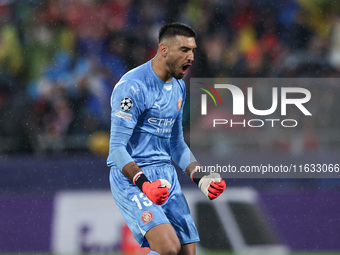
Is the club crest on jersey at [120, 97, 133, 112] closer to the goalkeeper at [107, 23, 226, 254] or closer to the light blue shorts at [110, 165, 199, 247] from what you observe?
the goalkeeper at [107, 23, 226, 254]

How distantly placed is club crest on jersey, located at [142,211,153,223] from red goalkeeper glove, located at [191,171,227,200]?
452mm

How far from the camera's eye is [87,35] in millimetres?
9547

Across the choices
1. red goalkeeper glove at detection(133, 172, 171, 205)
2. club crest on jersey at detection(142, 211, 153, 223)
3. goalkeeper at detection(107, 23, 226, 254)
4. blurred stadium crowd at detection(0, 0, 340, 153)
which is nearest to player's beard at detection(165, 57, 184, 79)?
goalkeeper at detection(107, 23, 226, 254)

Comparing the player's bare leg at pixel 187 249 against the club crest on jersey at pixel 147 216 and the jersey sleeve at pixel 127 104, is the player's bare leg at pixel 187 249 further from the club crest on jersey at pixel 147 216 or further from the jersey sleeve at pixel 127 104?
the jersey sleeve at pixel 127 104

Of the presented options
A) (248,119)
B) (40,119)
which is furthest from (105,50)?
(248,119)

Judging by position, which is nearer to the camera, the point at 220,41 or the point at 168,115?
the point at 168,115

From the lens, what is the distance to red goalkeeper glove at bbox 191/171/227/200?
181 inches

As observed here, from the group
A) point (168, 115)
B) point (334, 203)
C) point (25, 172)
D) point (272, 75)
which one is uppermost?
point (168, 115)

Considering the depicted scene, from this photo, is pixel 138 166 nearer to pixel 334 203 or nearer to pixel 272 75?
pixel 334 203

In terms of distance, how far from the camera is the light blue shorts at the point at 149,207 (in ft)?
14.6

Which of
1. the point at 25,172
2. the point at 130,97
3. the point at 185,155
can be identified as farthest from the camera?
the point at 25,172

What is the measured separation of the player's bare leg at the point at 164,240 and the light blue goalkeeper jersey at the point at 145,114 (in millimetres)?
510

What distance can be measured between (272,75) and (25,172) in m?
3.36

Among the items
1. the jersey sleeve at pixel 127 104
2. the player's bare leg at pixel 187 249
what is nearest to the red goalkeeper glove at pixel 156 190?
the jersey sleeve at pixel 127 104
